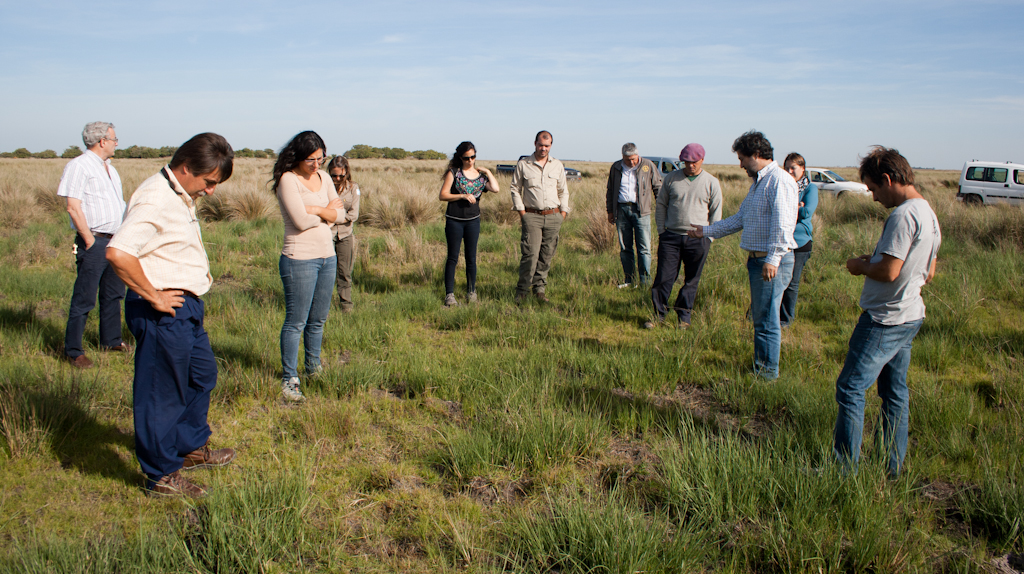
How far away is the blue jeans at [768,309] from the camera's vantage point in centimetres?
445

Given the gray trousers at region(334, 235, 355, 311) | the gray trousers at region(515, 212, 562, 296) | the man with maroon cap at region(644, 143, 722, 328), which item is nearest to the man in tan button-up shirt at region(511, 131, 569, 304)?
the gray trousers at region(515, 212, 562, 296)

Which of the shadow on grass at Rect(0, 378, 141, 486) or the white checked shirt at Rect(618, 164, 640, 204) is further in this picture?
the white checked shirt at Rect(618, 164, 640, 204)

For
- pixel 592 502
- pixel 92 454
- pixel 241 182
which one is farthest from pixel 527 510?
pixel 241 182

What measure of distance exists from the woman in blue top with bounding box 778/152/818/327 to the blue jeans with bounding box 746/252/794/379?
1514 mm

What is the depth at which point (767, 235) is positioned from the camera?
173 inches

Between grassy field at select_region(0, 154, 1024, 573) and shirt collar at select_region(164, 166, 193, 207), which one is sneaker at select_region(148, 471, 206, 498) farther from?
shirt collar at select_region(164, 166, 193, 207)

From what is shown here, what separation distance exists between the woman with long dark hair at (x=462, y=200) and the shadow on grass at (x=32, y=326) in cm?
372

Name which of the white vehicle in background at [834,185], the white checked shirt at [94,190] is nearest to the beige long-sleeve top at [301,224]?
the white checked shirt at [94,190]

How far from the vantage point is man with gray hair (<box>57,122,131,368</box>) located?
Result: 4707 millimetres

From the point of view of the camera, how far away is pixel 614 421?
389 cm

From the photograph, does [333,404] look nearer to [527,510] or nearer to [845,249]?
[527,510]

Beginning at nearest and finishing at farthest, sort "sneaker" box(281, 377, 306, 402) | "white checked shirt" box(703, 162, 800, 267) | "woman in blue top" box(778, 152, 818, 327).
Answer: "sneaker" box(281, 377, 306, 402) → "white checked shirt" box(703, 162, 800, 267) → "woman in blue top" box(778, 152, 818, 327)

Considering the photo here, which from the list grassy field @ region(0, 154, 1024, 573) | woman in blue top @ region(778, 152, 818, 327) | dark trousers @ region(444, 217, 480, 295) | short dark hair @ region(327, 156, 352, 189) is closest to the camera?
grassy field @ region(0, 154, 1024, 573)

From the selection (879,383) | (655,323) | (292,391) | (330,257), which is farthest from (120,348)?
(879,383)
